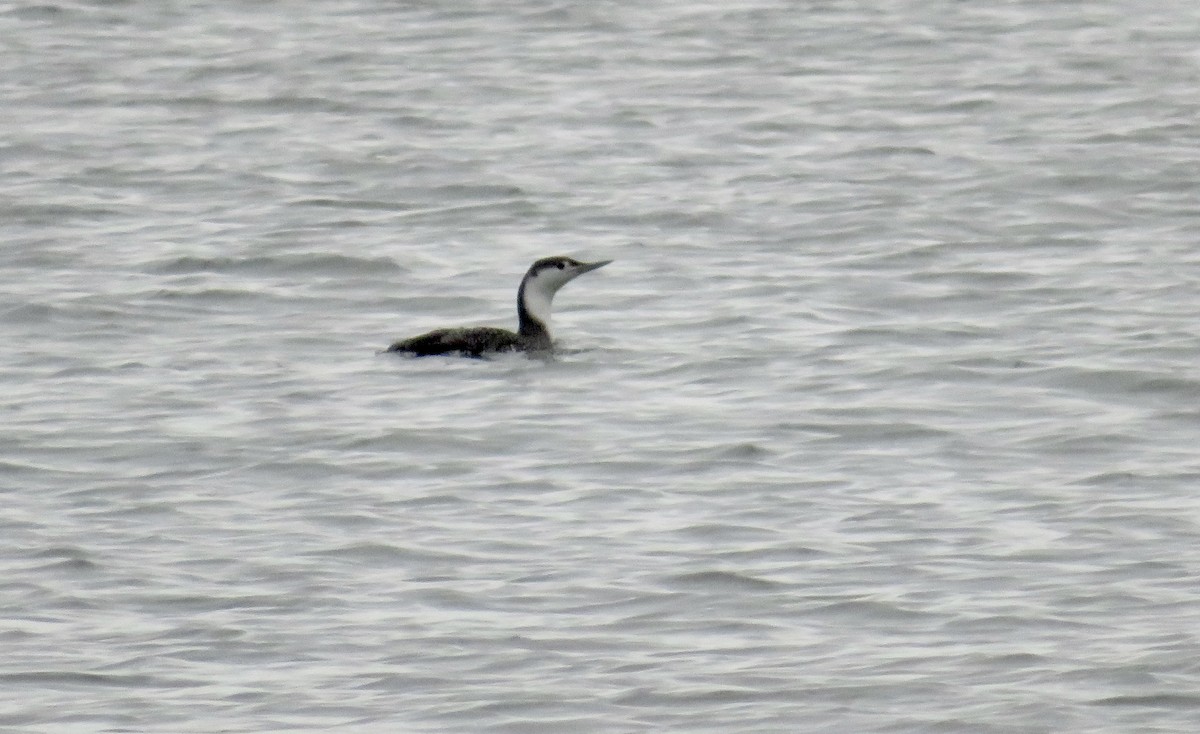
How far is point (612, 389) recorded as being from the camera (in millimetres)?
14547

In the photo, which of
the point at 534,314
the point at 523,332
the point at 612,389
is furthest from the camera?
the point at 534,314

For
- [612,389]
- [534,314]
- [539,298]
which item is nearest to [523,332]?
[534,314]

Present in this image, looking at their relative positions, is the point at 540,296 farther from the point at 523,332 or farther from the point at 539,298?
the point at 523,332

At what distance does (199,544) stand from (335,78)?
1597 cm

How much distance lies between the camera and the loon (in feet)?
49.5

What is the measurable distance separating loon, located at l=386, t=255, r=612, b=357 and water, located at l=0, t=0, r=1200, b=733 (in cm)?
14

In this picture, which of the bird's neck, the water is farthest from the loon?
the water

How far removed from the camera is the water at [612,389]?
9391mm

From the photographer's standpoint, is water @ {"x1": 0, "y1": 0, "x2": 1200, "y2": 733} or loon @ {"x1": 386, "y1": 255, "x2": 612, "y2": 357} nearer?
water @ {"x1": 0, "y1": 0, "x2": 1200, "y2": 733}

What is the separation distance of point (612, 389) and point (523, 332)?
4.25 ft

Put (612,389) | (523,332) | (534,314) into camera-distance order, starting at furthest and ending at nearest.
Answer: (534,314) < (523,332) < (612,389)

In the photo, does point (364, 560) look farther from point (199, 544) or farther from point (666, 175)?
point (666, 175)

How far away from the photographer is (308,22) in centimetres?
2988

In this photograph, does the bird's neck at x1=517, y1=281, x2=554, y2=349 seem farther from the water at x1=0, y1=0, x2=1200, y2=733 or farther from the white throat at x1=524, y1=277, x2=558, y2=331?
the water at x1=0, y1=0, x2=1200, y2=733
